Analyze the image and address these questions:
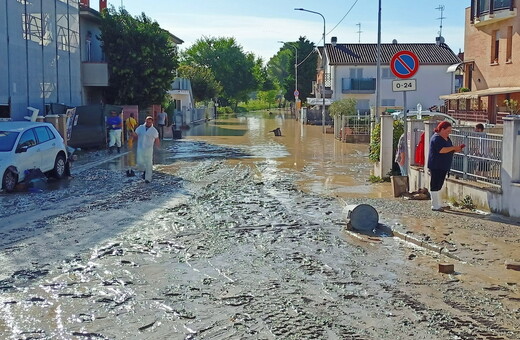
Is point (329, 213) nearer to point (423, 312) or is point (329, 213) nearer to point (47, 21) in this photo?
point (423, 312)

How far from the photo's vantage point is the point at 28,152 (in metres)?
15.5

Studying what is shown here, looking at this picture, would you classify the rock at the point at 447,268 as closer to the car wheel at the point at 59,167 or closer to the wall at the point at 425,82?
the car wheel at the point at 59,167

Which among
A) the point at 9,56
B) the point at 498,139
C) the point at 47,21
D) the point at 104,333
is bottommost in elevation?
the point at 104,333

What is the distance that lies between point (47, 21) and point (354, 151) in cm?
1442

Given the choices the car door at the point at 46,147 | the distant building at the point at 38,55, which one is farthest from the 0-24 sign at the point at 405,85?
the distant building at the point at 38,55

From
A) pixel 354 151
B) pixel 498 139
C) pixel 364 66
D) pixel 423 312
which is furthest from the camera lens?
pixel 364 66

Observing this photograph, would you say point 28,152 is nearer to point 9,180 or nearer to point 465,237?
point 9,180

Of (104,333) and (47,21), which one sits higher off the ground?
(47,21)

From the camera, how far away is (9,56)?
24672 mm

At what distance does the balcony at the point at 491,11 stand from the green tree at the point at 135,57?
1646 centimetres

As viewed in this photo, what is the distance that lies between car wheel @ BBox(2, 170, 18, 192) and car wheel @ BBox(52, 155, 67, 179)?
2.34 metres

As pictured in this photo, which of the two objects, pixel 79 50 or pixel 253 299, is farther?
pixel 79 50

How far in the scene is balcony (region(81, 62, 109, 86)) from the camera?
34312mm

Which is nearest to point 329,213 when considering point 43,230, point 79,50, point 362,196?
point 362,196
